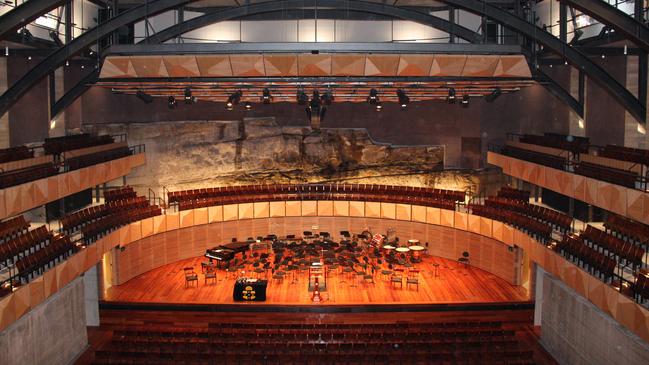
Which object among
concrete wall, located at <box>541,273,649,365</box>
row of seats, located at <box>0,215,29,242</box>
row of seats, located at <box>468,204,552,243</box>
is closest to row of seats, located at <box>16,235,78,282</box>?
row of seats, located at <box>0,215,29,242</box>

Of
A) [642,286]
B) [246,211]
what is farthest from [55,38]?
[642,286]

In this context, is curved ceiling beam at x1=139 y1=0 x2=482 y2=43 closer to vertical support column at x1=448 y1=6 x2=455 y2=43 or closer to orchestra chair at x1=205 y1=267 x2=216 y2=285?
vertical support column at x1=448 y1=6 x2=455 y2=43

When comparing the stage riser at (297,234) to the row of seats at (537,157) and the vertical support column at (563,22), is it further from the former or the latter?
the vertical support column at (563,22)

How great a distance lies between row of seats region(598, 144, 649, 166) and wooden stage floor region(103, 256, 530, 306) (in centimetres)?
459

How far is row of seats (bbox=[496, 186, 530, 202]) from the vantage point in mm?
19203

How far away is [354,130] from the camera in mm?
22656

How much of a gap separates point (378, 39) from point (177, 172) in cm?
842

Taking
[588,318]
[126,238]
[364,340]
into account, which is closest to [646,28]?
[588,318]

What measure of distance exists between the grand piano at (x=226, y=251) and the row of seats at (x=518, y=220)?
7.54 metres

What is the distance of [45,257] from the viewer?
1296 centimetres

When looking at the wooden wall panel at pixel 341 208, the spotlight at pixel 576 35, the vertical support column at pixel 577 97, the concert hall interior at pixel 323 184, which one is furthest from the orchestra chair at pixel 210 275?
the spotlight at pixel 576 35

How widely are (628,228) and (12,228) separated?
14.2 m

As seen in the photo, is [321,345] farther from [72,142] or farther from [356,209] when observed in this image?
[72,142]

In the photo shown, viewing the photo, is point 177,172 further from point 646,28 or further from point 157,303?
point 646,28
